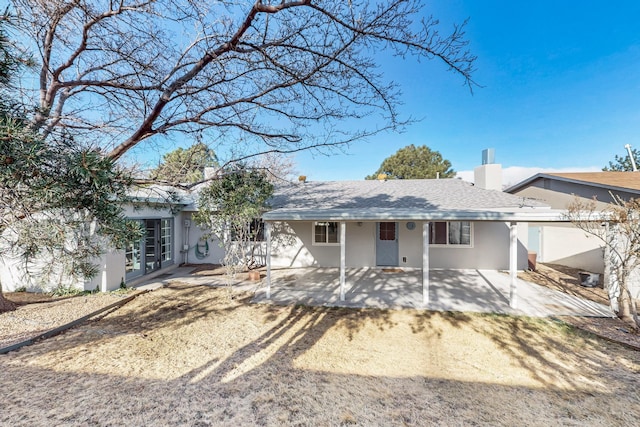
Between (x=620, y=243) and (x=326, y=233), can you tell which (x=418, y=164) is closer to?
(x=326, y=233)

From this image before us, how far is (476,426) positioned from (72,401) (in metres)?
4.54

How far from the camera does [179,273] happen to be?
9.35m

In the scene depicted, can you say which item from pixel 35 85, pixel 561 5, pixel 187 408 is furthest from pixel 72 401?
pixel 561 5

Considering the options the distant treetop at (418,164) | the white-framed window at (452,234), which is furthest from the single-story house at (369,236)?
the distant treetop at (418,164)

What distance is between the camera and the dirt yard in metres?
2.75

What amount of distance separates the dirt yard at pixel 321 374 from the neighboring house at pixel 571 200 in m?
7.09

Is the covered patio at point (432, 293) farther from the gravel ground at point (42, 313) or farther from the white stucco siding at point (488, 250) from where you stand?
the gravel ground at point (42, 313)

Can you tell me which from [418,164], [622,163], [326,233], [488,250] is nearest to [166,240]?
[326,233]

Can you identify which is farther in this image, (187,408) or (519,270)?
(519,270)

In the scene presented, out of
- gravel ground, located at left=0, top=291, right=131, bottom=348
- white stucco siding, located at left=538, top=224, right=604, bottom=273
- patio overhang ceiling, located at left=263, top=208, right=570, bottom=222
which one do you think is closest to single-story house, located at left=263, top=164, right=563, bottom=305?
patio overhang ceiling, located at left=263, top=208, right=570, bottom=222

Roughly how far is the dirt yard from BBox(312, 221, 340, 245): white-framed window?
5.05 m

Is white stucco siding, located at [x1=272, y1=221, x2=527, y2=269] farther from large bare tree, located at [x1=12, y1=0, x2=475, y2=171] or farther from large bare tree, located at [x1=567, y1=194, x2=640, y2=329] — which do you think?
large bare tree, located at [x1=12, y1=0, x2=475, y2=171]

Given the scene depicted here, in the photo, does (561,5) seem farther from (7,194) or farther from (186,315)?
(186,315)

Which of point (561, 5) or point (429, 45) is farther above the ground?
point (561, 5)
